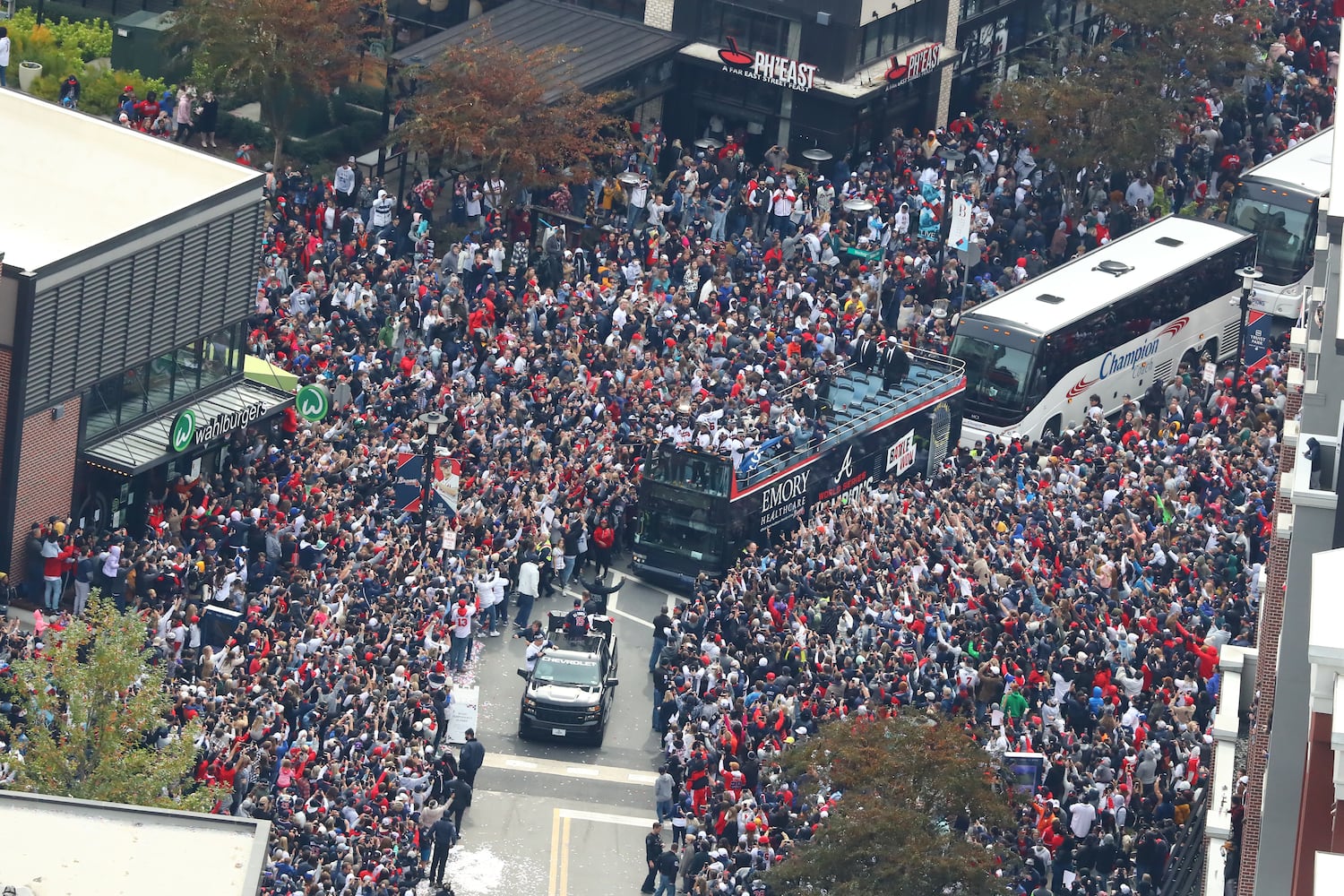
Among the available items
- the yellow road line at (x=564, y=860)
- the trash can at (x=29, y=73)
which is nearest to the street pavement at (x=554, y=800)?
the yellow road line at (x=564, y=860)

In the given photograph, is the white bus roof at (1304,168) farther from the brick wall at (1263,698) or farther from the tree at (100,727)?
the tree at (100,727)

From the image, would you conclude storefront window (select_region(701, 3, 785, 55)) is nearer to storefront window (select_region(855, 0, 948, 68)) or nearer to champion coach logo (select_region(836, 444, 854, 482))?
storefront window (select_region(855, 0, 948, 68))

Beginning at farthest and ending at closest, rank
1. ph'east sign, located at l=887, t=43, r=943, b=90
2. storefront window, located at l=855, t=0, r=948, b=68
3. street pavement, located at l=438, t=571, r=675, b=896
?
storefront window, located at l=855, t=0, r=948, b=68
ph'east sign, located at l=887, t=43, r=943, b=90
street pavement, located at l=438, t=571, r=675, b=896

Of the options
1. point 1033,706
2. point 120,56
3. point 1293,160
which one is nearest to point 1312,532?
point 1033,706

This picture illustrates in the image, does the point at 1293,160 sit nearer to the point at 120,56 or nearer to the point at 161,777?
the point at 120,56

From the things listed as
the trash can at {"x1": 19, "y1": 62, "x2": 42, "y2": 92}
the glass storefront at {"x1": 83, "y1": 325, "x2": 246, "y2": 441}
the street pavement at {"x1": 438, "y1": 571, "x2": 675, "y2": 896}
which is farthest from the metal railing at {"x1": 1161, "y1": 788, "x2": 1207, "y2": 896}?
the trash can at {"x1": 19, "y1": 62, "x2": 42, "y2": 92}
